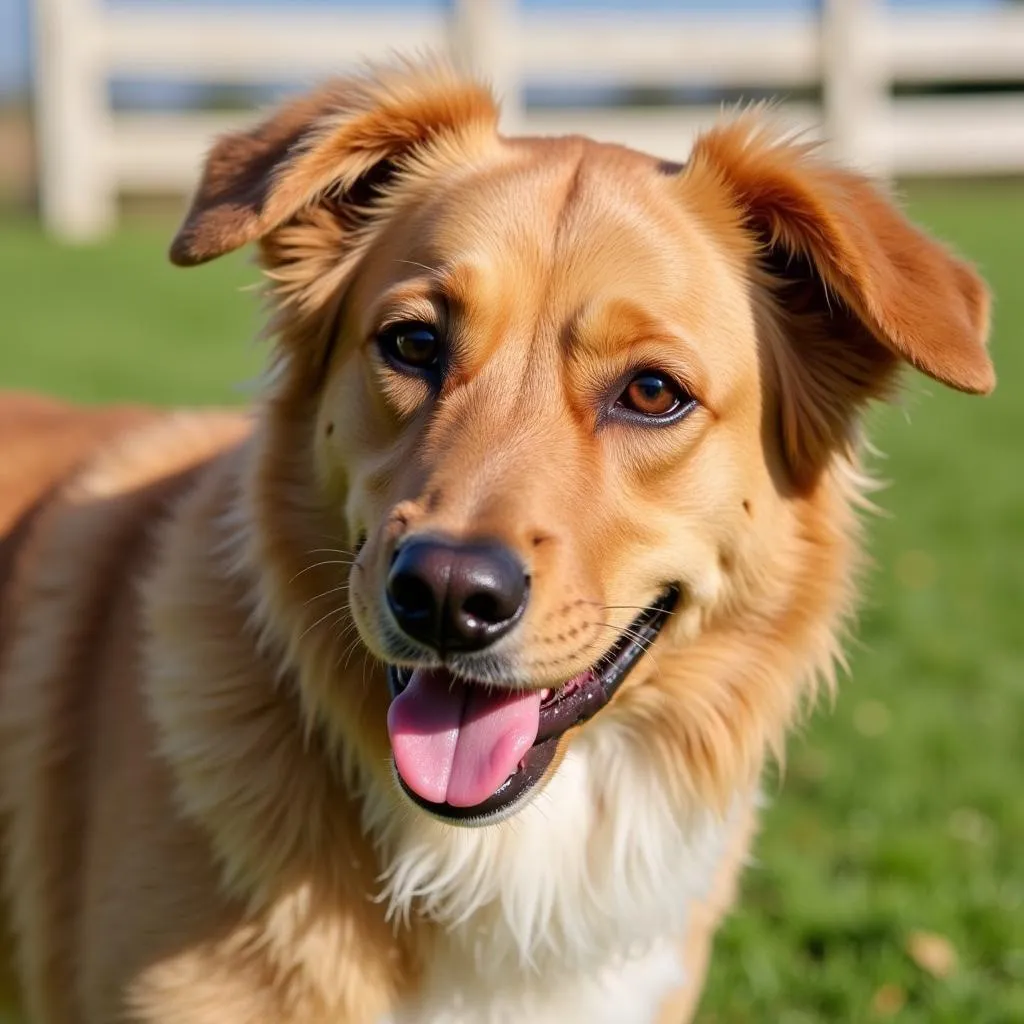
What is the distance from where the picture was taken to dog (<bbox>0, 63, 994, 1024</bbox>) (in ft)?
8.84

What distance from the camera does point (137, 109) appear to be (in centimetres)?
2112

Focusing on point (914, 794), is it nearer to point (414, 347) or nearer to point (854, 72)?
point (414, 347)

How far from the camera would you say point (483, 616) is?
7.98 ft

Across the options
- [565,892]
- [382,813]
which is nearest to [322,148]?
[382,813]

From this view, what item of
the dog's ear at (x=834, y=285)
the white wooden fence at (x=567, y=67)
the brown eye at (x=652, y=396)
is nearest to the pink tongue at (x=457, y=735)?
the brown eye at (x=652, y=396)

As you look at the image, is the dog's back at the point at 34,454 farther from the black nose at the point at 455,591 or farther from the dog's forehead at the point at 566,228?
the black nose at the point at 455,591

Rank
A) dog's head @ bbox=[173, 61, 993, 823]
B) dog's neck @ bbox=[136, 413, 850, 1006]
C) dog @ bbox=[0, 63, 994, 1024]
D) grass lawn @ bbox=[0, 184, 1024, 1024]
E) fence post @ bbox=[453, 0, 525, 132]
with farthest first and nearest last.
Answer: fence post @ bbox=[453, 0, 525, 132] < grass lawn @ bbox=[0, 184, 1024, 1024] < dog's neck @ bbox=[136, 413, 850, 1006] < dog @ bbox=[0, 63, 994, 1024] < dog's head @ bbox=[173, 61, 993, 823]

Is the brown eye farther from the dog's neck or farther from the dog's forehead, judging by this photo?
the dog's neck

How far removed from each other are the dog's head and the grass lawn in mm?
310

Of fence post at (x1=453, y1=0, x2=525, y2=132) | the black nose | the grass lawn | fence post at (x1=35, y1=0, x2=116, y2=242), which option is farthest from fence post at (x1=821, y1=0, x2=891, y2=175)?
the black nose

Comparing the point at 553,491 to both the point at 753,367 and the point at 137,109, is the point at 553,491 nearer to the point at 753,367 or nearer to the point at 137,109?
the point at 753,367

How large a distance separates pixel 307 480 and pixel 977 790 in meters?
3.00

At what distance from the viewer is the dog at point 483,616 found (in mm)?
2693

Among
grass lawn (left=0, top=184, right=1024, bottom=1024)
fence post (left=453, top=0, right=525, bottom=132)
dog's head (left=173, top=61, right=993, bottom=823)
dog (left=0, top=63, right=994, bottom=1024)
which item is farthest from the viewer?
fence post (left=453, top=0, right=525, bottom=132)
